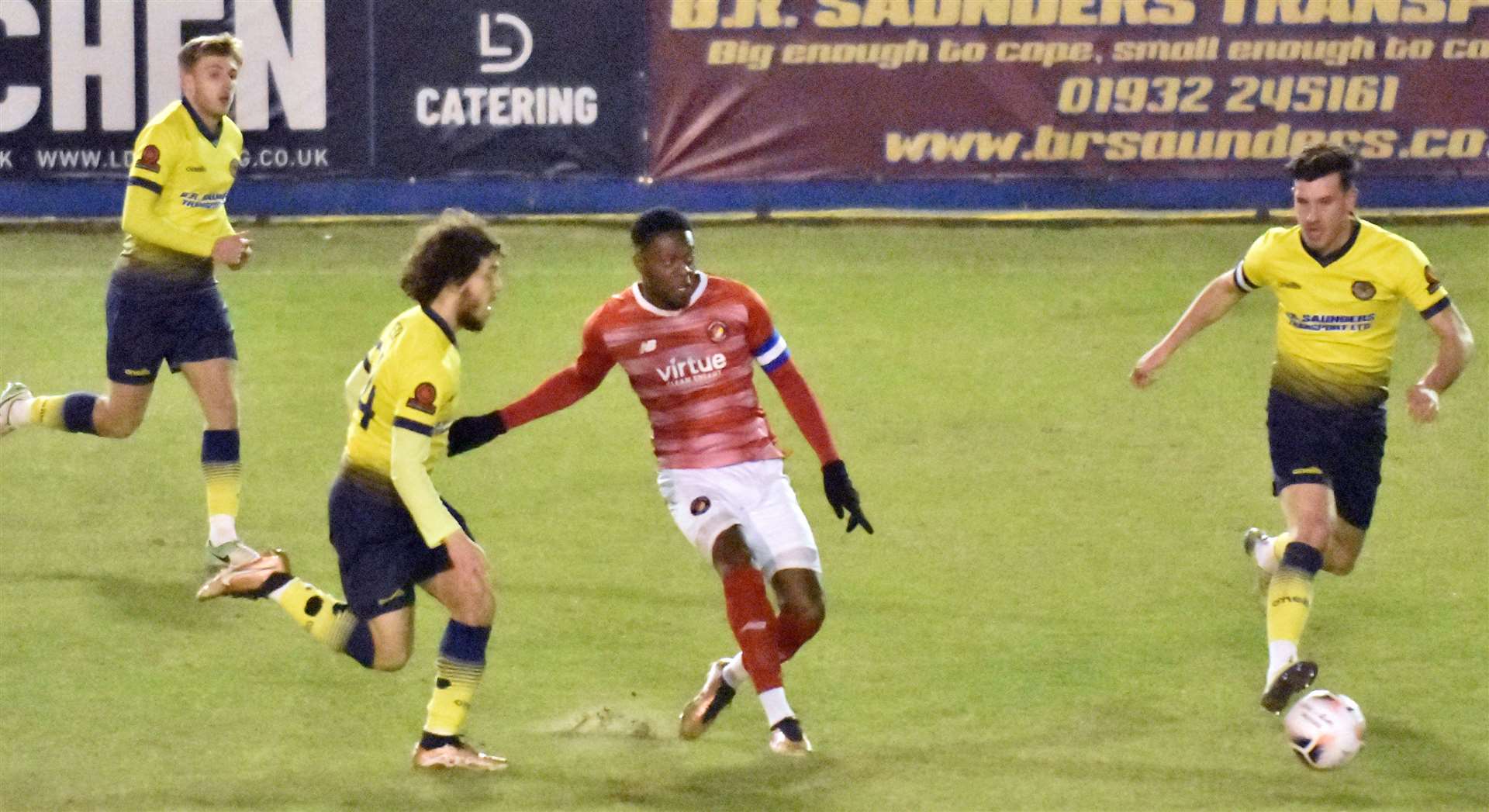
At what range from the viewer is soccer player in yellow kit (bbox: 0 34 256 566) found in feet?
30.6

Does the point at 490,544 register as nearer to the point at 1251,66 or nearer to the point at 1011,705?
the point at 1011,705

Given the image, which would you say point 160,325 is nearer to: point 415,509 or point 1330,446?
point 415,509

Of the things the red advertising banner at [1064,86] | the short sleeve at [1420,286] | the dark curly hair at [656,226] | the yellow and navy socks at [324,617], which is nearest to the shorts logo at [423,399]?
the yellow and navy socks at [324,617]

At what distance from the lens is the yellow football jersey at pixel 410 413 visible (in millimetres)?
6766

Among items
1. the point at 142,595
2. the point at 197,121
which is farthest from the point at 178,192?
the point at 142,595

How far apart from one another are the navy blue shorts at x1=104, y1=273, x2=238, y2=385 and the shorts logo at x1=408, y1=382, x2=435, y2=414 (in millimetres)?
3021

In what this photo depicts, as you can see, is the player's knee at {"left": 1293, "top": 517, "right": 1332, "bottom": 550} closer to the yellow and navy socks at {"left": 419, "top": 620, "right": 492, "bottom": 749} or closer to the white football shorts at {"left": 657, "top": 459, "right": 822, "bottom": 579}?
the white football shorts at {"left": 657, "top": 459, "right": 822, "bottom": 579}

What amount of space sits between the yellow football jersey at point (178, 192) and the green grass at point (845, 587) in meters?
1.48

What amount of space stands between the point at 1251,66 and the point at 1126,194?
146 centimetres

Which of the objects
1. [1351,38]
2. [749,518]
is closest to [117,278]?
[749,518]

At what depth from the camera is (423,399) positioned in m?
6.82

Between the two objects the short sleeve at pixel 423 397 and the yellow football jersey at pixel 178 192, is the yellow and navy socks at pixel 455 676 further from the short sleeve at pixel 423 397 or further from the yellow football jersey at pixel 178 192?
the yellow football jersey at pixel 178 192

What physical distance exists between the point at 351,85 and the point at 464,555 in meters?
11.6

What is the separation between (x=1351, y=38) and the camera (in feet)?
56.5
